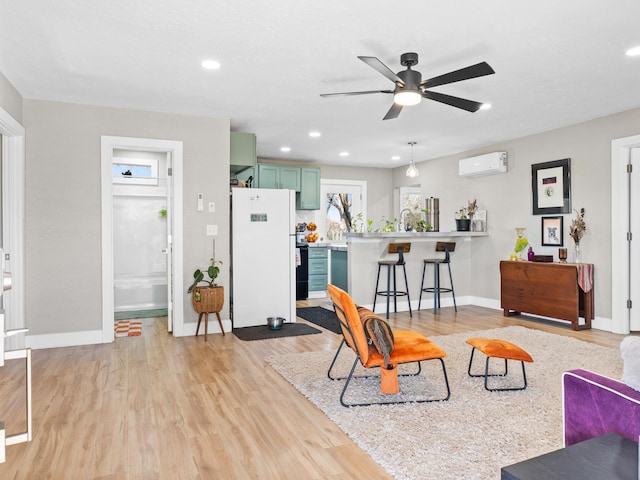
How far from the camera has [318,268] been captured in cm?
760

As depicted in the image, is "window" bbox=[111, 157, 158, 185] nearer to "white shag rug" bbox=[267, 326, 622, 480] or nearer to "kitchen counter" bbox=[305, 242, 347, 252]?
"kitchen counter" bbox=[305, 242, 347, 252]

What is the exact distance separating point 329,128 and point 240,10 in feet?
10.0

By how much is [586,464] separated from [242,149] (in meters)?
4.78

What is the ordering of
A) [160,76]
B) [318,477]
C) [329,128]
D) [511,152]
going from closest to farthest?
[318,477] < [160,76] < [329,128] < [511,152]

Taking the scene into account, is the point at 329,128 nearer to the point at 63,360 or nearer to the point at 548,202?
the point at 548,202

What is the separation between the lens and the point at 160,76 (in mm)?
3701

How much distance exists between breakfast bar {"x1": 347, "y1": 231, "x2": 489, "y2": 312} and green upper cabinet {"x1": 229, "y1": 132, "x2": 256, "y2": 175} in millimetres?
1617

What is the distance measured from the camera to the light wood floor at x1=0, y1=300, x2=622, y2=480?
2150mm

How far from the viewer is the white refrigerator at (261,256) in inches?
204

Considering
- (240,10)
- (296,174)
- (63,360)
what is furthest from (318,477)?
(296,174)

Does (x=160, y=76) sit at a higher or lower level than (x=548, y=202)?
higher

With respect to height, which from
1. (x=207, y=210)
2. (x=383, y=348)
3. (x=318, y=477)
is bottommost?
(x=318, y=477)

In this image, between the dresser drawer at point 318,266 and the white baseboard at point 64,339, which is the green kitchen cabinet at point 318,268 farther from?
Answer: the white baseboard at point 64,339

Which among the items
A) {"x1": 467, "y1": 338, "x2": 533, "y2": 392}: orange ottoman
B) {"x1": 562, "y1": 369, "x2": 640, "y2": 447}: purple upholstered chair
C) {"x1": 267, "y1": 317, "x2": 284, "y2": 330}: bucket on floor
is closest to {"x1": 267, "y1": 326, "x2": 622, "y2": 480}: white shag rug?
{"x1": 467, "y1": 338, "x2": 533, "y2": 392}: orange ottoman
